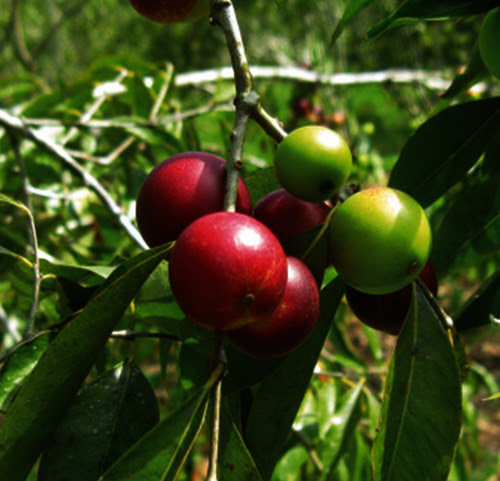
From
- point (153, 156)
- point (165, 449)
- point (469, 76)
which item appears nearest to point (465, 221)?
point (469, 76)

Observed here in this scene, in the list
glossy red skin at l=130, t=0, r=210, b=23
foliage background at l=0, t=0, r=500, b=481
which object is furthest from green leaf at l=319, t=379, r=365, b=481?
glossy red skin at l=130, t=0, r=210, b=23

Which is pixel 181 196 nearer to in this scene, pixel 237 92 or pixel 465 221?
pixel 237 92

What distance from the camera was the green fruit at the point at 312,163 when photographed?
988 mm

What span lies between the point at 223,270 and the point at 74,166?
3.75ft

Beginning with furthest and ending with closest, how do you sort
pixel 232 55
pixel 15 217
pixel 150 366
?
1. pixel 150 366
2. pixel 15 217
3. pixel 232 55

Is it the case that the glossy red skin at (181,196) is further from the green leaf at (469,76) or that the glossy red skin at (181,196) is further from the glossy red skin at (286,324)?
the green leaf at (469,76)

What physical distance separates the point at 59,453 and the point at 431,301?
2.19 feet

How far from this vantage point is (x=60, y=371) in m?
0.91

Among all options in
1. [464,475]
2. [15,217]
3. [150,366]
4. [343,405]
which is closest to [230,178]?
[343,405]

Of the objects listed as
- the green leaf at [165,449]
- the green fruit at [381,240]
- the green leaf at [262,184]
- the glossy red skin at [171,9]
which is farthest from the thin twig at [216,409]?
the glossy red skin at [171,9]

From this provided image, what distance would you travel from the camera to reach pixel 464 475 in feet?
8.68

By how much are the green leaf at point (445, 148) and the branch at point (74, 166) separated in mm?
682

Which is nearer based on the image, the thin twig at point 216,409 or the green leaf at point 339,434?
the thin twig at point 216,409

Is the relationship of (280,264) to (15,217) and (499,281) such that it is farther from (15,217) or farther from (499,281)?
(15,217)
